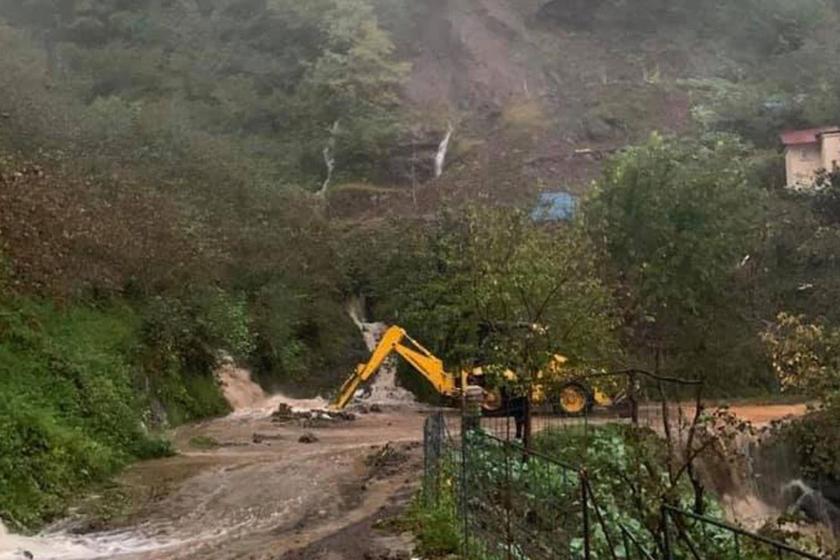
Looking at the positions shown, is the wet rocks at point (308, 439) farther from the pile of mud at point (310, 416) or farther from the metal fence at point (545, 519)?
the metal fence at point (545, 519)

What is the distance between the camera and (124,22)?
5491cm

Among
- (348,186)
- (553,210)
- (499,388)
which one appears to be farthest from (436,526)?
(348,186)

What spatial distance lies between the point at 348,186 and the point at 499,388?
103 feet

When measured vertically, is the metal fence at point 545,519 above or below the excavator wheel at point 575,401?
below

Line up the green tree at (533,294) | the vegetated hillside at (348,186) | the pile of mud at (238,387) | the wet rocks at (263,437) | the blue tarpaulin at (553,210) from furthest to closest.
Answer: the pile of mud at (238,387) → the blue tarpaulin at (553,210) → the wet rocks at (263,437) → the vegetated hillside at (348,186) → the green tree at (533,294)

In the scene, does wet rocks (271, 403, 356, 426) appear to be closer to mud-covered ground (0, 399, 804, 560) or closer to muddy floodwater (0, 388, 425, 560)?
muddy floodwater (0, 388, 425, 560)

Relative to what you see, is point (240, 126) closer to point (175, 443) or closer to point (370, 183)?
point (370, 183)

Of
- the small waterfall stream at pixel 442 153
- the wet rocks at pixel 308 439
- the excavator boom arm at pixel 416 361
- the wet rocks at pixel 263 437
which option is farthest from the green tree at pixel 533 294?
the small waterfall stream at pixel 442 153

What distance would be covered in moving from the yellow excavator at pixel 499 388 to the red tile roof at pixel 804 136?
2464 centimetres

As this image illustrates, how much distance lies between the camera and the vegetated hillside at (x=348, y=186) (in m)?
17.4

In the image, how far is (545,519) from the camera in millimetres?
7781

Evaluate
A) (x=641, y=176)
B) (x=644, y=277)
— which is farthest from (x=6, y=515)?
(x=641, y=176)

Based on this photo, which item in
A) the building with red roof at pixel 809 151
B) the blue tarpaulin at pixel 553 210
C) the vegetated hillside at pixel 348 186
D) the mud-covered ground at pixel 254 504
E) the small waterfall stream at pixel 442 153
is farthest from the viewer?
the small waterfall stream at pixel 442 153

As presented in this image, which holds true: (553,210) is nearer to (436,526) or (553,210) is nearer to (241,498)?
(241,498)
